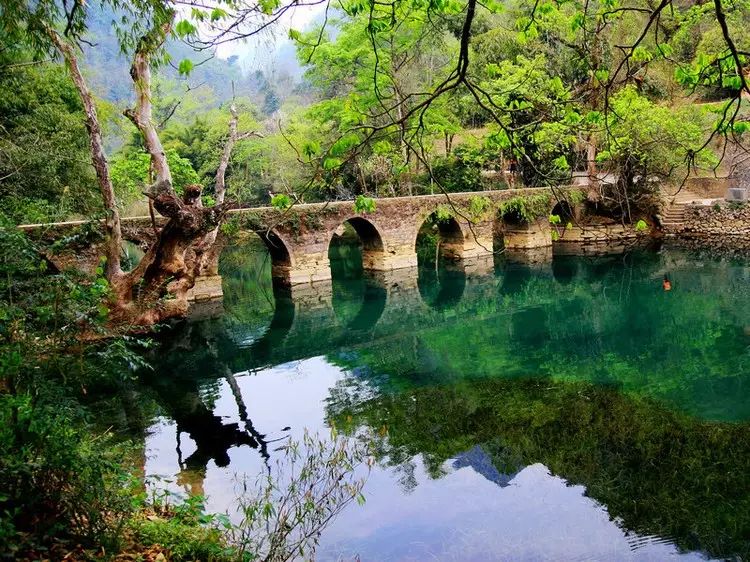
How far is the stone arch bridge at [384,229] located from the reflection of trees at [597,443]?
24.1 feet

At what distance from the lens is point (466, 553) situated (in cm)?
544

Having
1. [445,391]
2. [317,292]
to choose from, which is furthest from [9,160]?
[445,391]

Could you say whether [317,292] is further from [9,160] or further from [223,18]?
[223,18]

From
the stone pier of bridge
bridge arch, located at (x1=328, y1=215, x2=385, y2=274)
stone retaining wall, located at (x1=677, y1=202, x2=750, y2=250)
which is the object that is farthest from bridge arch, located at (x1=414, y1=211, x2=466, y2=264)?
stone retaining wall, located at (x1=677, y1=202, x2=750, y2=250)

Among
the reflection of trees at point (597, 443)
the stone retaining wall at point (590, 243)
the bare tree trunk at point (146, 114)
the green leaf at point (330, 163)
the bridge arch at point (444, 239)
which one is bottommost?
the reflection of trees at point (597, 443)

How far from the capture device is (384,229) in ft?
65.7

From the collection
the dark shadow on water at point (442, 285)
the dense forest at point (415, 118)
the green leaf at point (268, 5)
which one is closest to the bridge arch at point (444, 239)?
the dark shadow on water at point (442, 285)

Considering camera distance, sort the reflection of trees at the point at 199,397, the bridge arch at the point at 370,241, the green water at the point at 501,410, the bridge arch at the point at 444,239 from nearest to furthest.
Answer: the green water at the point at 501,410 → the reflection of trees at the point at 199,397 → the bridge arch at the point at 370,241 → the bridge arch at the point at 444,239

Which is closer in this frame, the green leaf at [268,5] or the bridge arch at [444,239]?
the green leaf at [268,5]

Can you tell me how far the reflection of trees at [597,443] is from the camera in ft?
19.1

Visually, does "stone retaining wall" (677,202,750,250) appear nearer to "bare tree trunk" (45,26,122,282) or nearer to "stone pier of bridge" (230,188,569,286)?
"stone pier of bridge" (230,188,569,286)

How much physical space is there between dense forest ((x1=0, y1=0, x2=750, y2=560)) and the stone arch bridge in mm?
2131

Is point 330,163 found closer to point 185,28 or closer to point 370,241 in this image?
point 185,28

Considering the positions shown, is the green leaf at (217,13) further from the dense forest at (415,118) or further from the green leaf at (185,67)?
the dense forest at (415,118)
